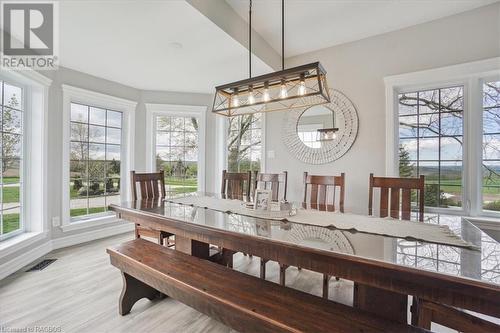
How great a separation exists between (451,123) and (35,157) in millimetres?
4783

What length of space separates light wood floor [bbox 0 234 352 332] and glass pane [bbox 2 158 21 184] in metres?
1.00

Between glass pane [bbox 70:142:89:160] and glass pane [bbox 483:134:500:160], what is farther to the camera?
glass pane [bbox 70:142:89:160]

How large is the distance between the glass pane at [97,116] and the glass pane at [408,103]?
416 cm

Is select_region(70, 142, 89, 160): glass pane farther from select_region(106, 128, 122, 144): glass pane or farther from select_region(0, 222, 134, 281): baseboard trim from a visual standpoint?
select_region(0, 222, 134, 281): baseboard trim

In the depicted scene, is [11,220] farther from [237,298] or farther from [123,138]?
[237,298]

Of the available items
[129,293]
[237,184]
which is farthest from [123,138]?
[129,293]

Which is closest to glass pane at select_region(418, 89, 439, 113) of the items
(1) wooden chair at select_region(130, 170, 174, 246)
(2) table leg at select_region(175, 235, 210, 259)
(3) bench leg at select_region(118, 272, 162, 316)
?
(2) table leg at select_region(175, 235, 210, 259)

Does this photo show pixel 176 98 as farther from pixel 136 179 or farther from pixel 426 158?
pixel 426 158

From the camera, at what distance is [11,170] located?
103 inches

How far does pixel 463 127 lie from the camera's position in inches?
96.2

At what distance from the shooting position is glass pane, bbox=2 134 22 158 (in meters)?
2.51

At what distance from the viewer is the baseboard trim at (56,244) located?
2.37m

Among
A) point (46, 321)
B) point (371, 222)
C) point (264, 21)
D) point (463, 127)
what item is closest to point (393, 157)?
point (463, 127)

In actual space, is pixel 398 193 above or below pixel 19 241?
above
